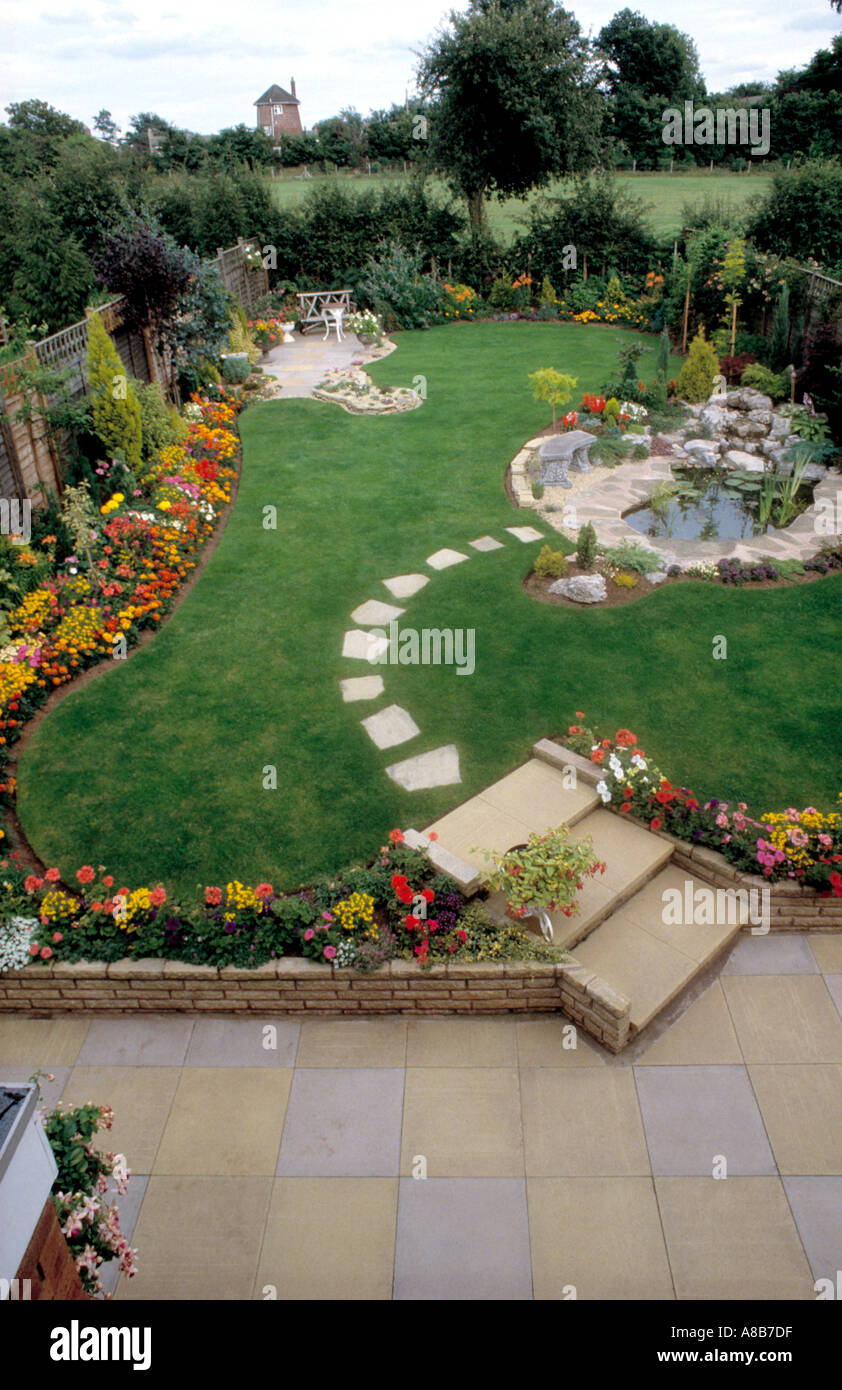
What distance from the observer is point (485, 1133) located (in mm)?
5355

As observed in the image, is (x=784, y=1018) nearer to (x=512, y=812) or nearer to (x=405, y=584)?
(x=512, y=812)

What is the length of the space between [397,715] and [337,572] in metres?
3.25

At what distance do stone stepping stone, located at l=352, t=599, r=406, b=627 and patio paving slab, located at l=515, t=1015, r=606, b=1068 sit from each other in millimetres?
5268

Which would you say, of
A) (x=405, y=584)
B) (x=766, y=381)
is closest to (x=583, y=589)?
(x=405, y=584)

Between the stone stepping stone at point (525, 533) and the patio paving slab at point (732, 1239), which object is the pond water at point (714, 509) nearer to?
the stone stepping stone at point (525, 533)

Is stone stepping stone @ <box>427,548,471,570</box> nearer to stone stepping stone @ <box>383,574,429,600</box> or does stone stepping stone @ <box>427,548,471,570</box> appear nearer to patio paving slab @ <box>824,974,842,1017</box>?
stone stepping stone @ <box>383,574,429,600</box>

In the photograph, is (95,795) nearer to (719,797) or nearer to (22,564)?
(22,564)

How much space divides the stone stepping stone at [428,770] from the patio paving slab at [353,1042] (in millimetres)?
2226

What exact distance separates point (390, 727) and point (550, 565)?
3.52 metres

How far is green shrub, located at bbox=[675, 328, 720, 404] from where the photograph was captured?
15.8 meters

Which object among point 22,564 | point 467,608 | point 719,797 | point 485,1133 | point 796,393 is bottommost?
point 485,1133

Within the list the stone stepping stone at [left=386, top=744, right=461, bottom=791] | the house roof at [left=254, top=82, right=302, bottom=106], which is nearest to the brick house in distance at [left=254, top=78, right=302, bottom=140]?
the house roof at [left=254, top=82, right=302, bottom=106]

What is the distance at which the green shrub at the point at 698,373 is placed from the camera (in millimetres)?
15766
